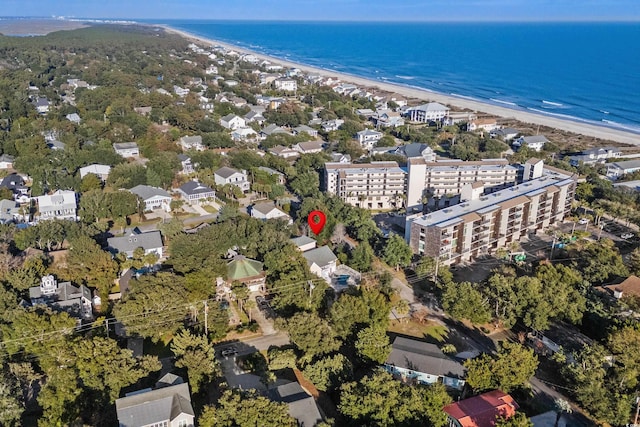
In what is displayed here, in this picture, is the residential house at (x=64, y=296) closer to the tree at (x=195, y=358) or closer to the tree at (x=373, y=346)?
the tree at (x=195, y=358)

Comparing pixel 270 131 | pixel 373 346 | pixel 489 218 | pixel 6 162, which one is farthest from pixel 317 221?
pixel 6 162

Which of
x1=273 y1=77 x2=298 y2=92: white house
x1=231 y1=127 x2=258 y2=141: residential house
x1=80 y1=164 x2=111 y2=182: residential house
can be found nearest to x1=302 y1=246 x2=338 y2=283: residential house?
x1=80 y1=164 x2=111 y2=182: residential house

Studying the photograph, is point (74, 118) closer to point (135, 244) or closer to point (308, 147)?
point (308, 147)

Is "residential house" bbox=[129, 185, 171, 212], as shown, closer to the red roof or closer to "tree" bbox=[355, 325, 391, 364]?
"tree" bbox=[355, 325, 391, 364]

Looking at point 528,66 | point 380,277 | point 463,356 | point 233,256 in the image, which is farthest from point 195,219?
point 528,66

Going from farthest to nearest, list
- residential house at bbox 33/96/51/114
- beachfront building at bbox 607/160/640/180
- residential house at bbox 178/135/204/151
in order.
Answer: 1. residential house at bbox 33/96/51/114
2. residential house at bbox 178/135/204/151
3. beachfront building at bbox 607/160/640/180

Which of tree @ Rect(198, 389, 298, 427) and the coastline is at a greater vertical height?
the coastline

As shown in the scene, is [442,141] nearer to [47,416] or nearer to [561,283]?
[561,283]
